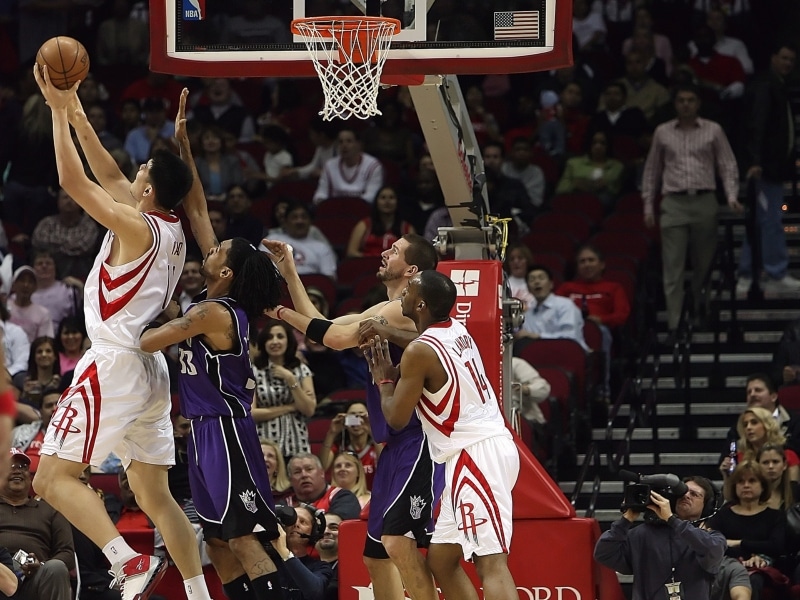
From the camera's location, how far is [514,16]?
859cm

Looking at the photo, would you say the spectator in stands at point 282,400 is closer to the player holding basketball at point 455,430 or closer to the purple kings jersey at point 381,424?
the purple kings jersey at point 381,424

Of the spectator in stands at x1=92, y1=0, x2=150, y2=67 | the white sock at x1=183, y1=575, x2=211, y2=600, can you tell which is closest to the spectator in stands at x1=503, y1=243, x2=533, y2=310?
the white sock at x1=183, y1=575, x2=211, y2=600

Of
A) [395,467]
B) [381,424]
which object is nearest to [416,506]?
[395,467]

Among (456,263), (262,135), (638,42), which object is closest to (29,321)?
(262,135)

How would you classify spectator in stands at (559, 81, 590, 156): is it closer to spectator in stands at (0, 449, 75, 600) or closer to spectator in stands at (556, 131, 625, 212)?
spectator in stands at (556, 131, 625, 212)

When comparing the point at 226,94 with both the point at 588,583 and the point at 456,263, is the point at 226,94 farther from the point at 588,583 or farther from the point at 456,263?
the point at 588,583

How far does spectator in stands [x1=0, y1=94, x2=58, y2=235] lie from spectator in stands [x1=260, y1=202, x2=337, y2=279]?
2955 mm

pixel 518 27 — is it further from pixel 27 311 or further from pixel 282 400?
pixel 27 311

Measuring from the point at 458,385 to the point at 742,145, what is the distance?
7.93 meters

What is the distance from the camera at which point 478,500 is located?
24.9 feet

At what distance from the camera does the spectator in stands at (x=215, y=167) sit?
51.8 ft

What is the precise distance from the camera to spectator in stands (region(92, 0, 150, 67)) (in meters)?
19.1

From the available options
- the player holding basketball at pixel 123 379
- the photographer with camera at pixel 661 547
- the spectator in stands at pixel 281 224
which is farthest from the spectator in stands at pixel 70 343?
the photographer with camera at pixel 661 547

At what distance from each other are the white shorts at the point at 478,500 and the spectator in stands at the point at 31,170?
9221mm
